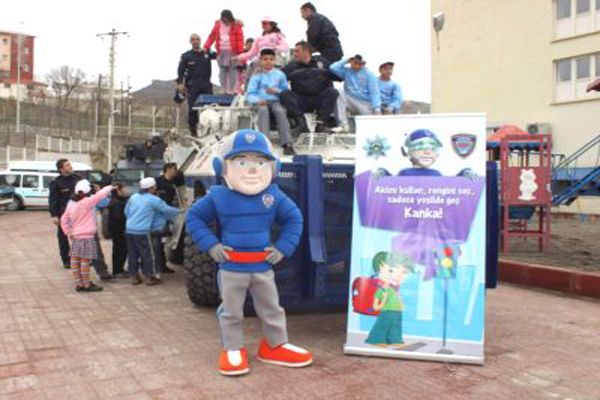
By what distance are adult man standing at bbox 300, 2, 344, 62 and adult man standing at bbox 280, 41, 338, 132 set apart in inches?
27.1

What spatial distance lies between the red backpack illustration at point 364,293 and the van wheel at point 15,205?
23.3m

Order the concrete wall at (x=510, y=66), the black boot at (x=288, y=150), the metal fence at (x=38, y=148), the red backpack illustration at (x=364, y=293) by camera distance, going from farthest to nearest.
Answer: the metal fence at (x=38, y=148) < the concrete wall at (x=510, y=66) < the black boot at (x=288, y=150) < the red backpack illustration at (x=364, y=293)

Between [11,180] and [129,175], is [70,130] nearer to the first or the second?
[11,180]

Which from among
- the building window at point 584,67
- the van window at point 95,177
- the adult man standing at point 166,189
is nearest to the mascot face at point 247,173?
the adult man standing at point 166,189

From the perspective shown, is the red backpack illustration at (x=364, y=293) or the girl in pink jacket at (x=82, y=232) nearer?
the red backpack illustration at (x=364, y=293)

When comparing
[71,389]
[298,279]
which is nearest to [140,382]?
[71,389]

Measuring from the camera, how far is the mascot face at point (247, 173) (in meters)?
Answer: 4.61

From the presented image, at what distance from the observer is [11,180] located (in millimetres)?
25828

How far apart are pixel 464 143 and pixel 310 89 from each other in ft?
8.43

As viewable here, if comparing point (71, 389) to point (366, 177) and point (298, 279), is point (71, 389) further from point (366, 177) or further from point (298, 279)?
point (366, 177)

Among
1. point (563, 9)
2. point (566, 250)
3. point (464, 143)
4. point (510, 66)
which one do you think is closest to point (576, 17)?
point (563, 9)

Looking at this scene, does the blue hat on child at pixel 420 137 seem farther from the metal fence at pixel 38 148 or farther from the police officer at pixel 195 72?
the metal fence at pixel 38 148

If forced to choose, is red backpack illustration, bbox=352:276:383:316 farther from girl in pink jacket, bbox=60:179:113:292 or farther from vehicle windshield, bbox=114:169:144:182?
vehicle windshield, bbox=114:169:144:182

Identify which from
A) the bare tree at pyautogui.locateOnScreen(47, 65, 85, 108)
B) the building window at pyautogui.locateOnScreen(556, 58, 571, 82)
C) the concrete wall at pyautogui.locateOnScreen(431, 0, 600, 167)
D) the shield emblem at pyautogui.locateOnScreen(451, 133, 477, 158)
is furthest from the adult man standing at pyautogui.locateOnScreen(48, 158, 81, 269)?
the bare tree at pyautogui.locateOnScreen(47, 65, 85, 108)
